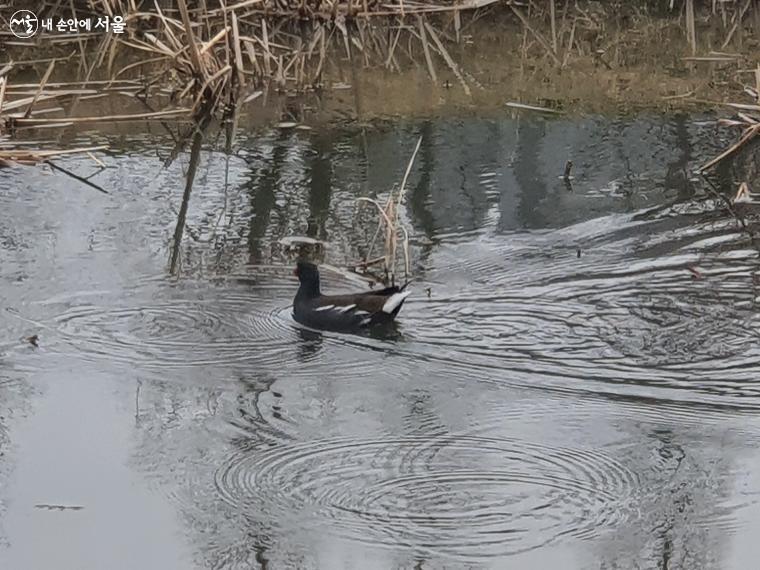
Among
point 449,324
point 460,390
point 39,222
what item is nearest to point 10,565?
point 460,390

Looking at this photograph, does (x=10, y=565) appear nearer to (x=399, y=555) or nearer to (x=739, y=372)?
(x=399, y=555)

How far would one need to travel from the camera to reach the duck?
7.00m

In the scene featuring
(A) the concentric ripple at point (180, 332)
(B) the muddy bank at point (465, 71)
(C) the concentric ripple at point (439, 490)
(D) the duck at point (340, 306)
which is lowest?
(C) the concentric ripple at point (439, 490)

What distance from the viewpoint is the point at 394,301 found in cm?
695

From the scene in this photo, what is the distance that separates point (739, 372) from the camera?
6.45m

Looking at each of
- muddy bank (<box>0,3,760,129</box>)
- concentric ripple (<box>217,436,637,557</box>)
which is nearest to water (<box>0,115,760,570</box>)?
concentric ripple (<box>217,436,637,557</box>)

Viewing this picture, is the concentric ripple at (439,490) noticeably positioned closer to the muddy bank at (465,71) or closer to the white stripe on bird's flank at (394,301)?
the white stripe on bird's flank at (394,301)

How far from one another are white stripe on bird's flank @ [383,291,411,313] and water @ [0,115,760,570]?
16 centimetres

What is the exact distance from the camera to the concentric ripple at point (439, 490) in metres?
5.00

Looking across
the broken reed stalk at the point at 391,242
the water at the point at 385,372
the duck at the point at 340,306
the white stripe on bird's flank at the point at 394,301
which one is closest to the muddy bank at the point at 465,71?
the water at the point at 385,372

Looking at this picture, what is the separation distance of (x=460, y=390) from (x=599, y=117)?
17.5 feet

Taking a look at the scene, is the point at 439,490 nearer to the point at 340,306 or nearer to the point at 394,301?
the point at 394,301

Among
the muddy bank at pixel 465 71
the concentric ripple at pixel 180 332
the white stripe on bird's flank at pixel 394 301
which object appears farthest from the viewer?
→ the muddy bank at pixel 465 71

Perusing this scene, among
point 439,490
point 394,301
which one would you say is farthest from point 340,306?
point 439,490
